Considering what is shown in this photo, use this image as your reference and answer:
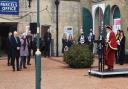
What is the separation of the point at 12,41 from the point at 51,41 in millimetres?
12160

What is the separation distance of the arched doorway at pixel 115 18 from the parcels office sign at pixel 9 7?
23.4 feet

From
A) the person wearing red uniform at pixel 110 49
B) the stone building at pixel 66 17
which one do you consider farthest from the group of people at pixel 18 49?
the stone building at pixel 66 17

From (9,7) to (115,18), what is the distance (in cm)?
776

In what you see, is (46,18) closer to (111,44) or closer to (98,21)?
(98,21)

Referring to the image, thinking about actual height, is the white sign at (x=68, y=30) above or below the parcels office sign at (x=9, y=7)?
below

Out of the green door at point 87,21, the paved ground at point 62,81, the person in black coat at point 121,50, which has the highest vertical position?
the green door at point 87,21

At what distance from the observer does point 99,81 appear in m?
16.6

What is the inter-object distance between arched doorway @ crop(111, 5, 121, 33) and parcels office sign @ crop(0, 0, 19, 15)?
712cm

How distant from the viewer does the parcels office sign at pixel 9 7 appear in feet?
104

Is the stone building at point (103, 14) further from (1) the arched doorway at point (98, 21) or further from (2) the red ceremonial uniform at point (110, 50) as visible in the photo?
(2) the red ceremonial uniform at point (110, 50)

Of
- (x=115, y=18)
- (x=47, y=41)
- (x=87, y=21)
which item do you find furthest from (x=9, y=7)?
(x=115, y=18)

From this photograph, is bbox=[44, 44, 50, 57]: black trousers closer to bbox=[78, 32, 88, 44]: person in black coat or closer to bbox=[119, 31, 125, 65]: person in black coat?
bbox=[78, 32, 88, 44]: person in black coat

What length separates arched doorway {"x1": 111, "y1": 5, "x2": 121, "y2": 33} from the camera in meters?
29.0

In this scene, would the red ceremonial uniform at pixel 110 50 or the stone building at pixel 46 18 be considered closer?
the red ceremonial uniform at pixel 110 50
